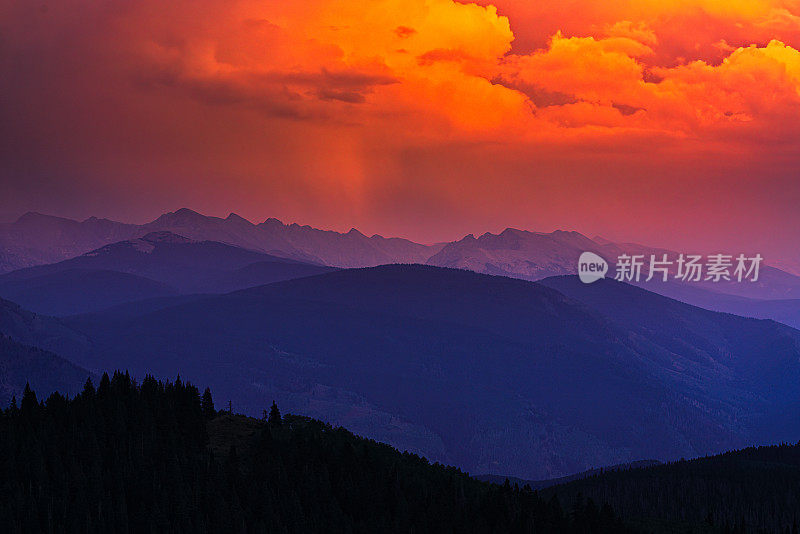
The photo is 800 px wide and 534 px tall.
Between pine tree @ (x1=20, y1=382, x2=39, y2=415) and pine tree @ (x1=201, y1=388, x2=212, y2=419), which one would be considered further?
pine tree @ (x1=201, y1=388, x2=212, y2=419)

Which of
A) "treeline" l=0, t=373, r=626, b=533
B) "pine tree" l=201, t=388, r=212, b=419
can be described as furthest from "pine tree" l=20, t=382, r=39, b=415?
"pine tree" l=201, t=388, r=212, b=419

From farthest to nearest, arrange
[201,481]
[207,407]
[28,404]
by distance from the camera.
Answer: [207,407] → [28,404] → [201,481]

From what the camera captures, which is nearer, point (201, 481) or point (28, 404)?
point (201, 481)

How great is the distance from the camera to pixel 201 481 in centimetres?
15900

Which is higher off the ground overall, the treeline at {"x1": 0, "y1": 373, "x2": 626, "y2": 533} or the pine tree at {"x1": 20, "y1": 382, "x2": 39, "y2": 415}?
the pine tree at {"x1": 20, "y1": 382, "x2": 39, "y2": 415}

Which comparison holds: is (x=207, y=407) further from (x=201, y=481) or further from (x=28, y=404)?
(x=28, y=404)

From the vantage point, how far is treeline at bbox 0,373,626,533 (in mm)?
148875

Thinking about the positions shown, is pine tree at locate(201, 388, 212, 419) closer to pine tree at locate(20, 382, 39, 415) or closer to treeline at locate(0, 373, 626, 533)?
treeline at locate(0, 373, 626, 533)

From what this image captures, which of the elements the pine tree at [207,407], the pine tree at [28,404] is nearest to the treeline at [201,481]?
the pine tree at [28,404]

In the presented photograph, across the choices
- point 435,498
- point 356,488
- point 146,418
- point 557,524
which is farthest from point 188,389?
point 557,524

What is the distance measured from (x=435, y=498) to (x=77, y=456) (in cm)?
6970

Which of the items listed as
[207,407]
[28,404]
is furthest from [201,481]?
[28,404]

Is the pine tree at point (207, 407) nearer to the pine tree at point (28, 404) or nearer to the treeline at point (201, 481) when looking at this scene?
the treeline at point (201, 481)

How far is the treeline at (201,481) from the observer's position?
14888cm
